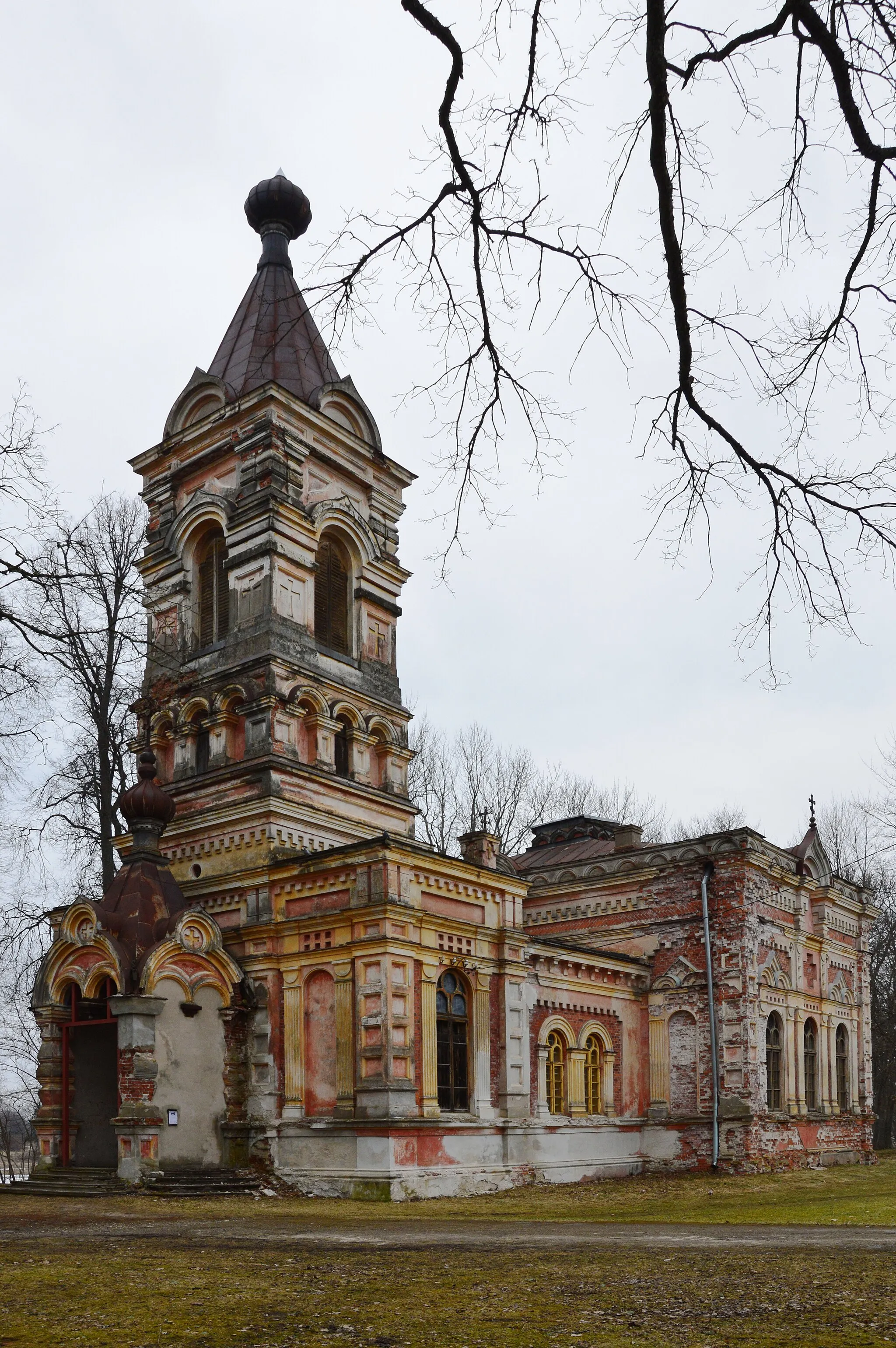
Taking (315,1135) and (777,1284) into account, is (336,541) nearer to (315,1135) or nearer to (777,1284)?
(315,1135)

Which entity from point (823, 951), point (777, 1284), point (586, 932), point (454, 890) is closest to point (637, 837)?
point (586, 932)

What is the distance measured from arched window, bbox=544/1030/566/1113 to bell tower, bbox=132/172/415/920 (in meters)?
4.98

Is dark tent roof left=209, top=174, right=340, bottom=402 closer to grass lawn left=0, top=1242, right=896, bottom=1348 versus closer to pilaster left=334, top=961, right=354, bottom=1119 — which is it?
pilaster left=334, top=961, right=354, bottom=1119

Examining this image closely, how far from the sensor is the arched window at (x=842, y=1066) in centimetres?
3019

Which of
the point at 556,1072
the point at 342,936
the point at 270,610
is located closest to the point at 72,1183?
the point at 342,936

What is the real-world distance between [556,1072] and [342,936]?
622 cm

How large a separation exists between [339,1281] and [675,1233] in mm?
4813

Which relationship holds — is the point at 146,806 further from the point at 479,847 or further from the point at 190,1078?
the point at 479,847

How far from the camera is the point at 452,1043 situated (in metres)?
20.2

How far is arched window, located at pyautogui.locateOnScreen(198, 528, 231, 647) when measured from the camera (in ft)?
79.9

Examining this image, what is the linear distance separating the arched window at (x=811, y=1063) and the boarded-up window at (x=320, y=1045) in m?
13.3

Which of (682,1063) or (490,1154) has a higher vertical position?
(682,1063)

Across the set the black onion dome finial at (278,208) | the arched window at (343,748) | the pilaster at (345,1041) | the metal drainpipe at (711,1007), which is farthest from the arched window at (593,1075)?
the black onion dome finial at (278,208)

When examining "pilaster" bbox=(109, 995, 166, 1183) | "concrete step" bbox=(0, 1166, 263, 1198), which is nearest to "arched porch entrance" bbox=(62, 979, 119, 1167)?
"concrete step" bbox=(0, 1166, 263, 1198)
